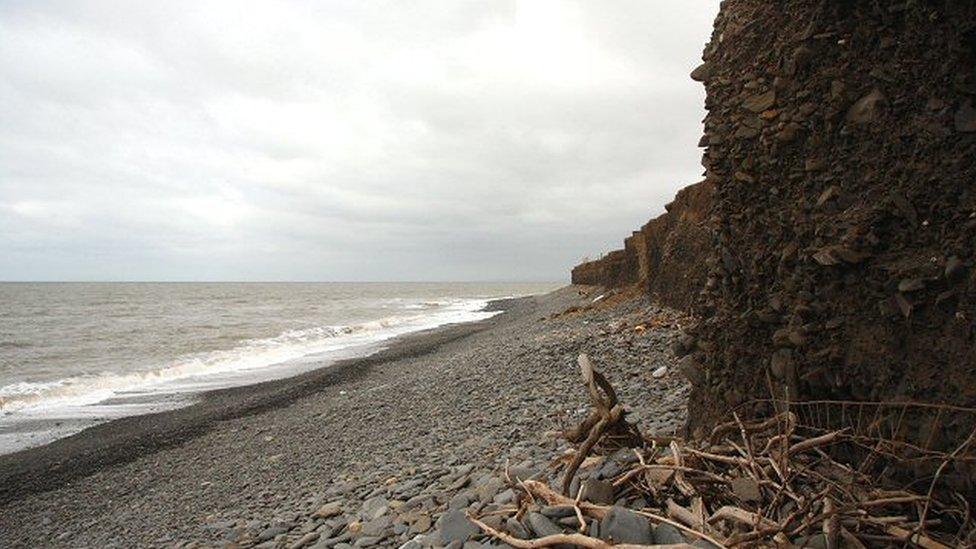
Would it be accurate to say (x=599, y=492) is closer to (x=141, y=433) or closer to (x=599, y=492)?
(x=599, y=492)

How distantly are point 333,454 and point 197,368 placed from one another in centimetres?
1501

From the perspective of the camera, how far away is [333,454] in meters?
8.33

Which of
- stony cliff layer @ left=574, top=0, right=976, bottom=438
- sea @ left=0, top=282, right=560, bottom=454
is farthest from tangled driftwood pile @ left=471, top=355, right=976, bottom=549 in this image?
sea @ left=0, top=282, right=560, bottom=454

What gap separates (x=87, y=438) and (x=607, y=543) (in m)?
12.9

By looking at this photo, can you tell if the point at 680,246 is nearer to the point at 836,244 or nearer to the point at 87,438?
the point at 836,244

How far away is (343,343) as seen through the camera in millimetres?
27250

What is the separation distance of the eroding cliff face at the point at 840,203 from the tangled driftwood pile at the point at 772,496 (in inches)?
14.1

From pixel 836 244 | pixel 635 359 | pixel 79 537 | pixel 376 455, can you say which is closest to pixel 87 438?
pixel 79 537

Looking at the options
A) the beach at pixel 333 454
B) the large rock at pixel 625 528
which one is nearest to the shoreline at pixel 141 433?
the beach at pixel 333 454

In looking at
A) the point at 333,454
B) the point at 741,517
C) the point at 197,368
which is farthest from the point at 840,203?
the point at 197,368

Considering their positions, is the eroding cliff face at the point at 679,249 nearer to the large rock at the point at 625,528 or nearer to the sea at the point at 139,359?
the large rock at the point at 625,528

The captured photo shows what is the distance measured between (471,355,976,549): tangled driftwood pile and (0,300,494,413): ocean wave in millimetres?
17006

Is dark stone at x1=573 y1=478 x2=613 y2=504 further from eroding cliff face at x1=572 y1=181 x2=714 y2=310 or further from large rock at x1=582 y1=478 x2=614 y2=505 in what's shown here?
eroding cliff face at x1=572 y1=181 x2=714 y2=310

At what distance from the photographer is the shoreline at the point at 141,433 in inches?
395
